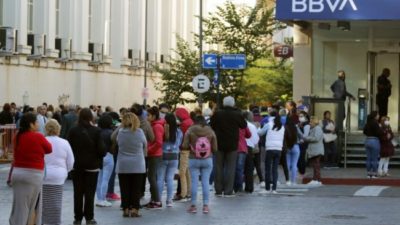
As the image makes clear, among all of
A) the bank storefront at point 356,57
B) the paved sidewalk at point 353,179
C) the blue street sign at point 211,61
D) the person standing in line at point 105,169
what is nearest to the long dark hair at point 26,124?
the person standing in line at point 105,169

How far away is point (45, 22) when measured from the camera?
48.6m

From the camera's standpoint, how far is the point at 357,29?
33312 millimetres

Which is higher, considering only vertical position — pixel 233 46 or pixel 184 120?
pixel 233 46

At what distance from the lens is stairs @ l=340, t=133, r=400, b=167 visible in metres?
29.5

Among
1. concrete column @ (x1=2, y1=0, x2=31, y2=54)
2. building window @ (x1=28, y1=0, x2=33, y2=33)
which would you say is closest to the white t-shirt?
concrete column @ (x1=2, y1=0, x2=31, y2=54)

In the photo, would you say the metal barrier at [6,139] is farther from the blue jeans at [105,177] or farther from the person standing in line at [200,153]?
the person standing in line at [200,153]

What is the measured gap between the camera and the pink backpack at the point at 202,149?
17891mm

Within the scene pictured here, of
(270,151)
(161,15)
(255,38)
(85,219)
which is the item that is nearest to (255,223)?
(85,219)

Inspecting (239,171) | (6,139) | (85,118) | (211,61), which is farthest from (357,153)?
(85,118)

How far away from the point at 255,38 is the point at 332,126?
1299 cm

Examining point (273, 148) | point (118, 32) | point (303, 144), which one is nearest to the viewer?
point (273, 148)

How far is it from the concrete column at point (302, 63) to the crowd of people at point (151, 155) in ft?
26.4

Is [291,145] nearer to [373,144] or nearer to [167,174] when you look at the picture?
[373,144]

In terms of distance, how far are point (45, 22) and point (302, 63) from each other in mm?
17238
